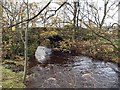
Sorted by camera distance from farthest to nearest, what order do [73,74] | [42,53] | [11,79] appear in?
1. [42,53]
2. [73,74]
3. [11,79]

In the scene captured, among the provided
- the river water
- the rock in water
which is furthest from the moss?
the rock in water

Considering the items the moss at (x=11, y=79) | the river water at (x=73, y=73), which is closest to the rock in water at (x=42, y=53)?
the river water at (x=73, y=73)

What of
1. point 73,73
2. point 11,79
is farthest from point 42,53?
point 11,79

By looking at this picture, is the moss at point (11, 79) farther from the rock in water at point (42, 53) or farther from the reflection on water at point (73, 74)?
the rock in water at point (42, 53)

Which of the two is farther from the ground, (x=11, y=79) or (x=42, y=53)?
(x=42, y=53)

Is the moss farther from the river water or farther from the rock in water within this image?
the rock in water

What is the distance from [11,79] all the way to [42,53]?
1.51m

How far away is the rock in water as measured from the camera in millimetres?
4925

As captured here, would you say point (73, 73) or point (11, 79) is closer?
point (11, 79)

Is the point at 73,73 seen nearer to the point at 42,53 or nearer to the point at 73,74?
the point at 73,74

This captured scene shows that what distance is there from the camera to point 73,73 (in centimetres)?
419

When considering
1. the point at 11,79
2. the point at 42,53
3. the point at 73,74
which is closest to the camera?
the point at 11,79

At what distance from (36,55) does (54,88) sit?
1484 millimetres

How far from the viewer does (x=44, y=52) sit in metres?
5.26
